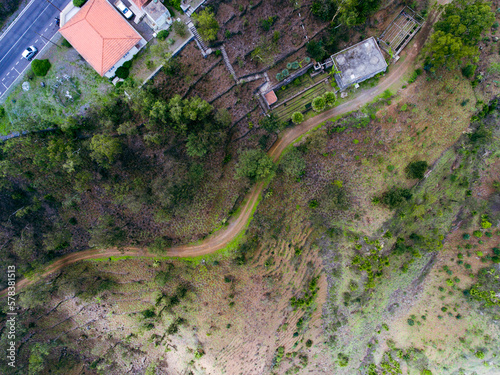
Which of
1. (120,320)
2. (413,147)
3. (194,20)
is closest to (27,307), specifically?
(120,320)

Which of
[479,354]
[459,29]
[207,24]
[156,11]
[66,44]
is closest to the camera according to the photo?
[207,24]

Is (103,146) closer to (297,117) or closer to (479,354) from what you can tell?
(297,117)

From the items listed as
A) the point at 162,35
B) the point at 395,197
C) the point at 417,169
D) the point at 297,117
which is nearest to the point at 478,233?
the point at 417,169

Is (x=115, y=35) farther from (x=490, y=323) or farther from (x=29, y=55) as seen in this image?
(x=490, y=323)

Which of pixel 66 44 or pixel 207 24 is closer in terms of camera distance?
pixel 207 24

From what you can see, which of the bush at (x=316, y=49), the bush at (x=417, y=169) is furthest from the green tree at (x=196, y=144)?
the bush at (x=417, y=169)

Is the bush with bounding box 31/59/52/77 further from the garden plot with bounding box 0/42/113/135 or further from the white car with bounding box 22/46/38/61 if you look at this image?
the white car with bounding box 22/46/38/61
